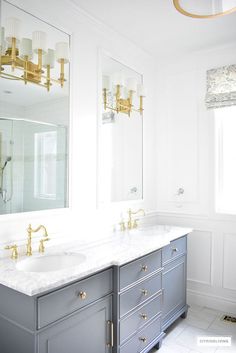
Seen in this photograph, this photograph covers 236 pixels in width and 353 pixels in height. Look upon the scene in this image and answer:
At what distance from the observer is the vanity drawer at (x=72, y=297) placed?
1.35 m

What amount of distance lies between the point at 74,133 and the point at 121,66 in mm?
967

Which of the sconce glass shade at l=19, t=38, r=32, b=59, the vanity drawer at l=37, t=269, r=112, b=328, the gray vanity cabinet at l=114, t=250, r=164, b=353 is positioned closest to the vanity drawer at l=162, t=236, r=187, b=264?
the gray vanity cabinet at l=114, t=250, r=164, b=353

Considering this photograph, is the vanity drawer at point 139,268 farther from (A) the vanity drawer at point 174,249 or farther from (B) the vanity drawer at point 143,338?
(B) the vanity drawer at point 143,338

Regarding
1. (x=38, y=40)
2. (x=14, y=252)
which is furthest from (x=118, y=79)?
(x=14, y=252)

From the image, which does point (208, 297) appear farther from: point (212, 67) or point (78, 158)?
point (212, 67)

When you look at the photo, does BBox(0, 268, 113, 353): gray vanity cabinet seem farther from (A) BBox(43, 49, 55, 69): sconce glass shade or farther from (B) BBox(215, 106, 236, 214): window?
(B) BBox(215, 106, 236, 214): window

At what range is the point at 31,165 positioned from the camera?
1941mm

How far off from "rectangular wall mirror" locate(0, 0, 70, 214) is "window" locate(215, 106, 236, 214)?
5.45 feet

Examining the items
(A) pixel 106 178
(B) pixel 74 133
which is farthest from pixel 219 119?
(B) pixel 74 133

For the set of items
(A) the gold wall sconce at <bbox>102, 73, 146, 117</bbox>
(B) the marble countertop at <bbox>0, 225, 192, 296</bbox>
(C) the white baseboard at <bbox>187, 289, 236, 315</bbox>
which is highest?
(A) the gold wall sconce at <bbox>102, 73, 146, 117</bbox>

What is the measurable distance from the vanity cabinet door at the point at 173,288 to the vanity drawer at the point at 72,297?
82cm

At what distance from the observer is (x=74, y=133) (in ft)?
7.34

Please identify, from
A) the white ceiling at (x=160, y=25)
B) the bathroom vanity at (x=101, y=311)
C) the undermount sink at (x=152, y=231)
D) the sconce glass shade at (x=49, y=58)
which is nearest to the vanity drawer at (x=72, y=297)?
the bathroom vanity at (x=101, y=311)

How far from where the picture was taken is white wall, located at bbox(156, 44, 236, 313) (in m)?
2.92
